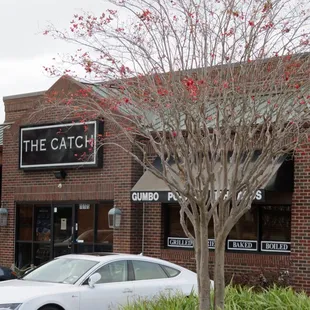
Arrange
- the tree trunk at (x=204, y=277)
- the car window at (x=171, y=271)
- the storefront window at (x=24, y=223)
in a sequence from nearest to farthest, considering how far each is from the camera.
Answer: the tree trunk at (x=204, y=277) < the car window at (x=171, y=271) < the storefront window at (x=24, y=223)

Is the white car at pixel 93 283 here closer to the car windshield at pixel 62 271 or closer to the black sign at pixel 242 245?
the car windshield at pixel 62 271

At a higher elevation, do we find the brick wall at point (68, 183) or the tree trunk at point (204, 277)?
the brick wall at point (68, 183)

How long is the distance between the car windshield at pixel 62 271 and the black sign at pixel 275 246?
5.43m

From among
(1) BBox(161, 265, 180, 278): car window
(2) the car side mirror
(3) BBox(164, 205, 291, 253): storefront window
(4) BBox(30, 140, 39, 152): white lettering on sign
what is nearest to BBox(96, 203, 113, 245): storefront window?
(4) BBox(30, 140, 39, 152): white lettering on sign

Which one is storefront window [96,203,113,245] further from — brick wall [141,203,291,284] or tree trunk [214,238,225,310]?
tree trunk [214,238,225,310]

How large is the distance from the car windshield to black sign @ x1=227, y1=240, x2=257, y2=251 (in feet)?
17.5

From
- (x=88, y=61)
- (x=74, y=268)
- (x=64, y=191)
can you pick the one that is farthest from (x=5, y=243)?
(x=88, y=61)

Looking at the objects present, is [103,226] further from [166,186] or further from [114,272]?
[114,272]

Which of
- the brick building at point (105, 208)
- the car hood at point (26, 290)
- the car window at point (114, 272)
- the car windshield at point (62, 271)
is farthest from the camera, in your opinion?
the brick building at point (105, 208)

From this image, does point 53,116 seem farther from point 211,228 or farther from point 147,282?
point 147,282

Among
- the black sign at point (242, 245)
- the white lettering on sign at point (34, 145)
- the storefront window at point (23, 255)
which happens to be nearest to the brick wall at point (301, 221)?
the black sign at point (242, 245)

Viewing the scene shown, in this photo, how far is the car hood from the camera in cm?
1202

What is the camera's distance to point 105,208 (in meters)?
20.7

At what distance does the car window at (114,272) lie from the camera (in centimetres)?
1338
